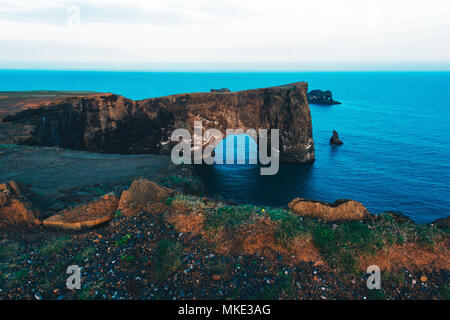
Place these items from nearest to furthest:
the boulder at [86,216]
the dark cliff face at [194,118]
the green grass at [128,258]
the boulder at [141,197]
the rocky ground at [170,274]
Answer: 1. the rocky ground at [170,274]
2. the green grass at [128,258]
3. the boulder at [86,216]
4. the boulder at [141,197]
5. the dark cliff face at [194,118]

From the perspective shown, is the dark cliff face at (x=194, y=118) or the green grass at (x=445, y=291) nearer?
the green grass at (x=445, y=291)

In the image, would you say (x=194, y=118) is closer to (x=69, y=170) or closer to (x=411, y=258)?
(x=69, y=170)

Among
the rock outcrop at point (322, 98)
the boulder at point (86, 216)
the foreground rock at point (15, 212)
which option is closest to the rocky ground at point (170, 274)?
the boulder at point (86, 216)

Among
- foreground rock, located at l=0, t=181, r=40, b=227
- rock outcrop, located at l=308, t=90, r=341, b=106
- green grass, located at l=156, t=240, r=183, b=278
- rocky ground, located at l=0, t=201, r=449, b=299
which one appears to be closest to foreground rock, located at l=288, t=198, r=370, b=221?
rocky ground, located at l=0, t=201, r=449, b=299

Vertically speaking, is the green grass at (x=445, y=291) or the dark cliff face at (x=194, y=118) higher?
the dark cliff face at (x=194, y=118)

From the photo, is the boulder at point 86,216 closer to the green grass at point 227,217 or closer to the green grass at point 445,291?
Result: the green grass at point 227,217
